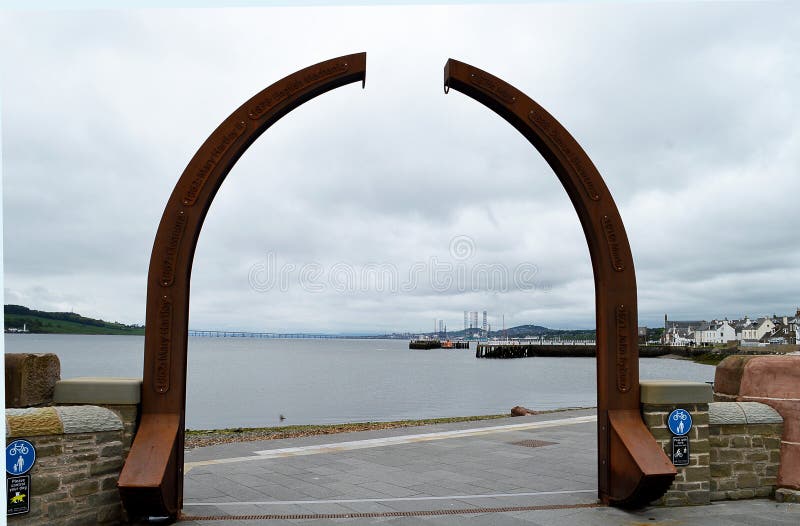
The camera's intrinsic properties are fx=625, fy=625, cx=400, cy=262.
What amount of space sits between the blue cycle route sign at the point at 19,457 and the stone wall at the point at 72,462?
0.06m

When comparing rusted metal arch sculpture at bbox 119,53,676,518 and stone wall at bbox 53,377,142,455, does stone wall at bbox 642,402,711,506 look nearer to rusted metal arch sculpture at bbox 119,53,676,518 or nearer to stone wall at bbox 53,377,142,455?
rusted metal arch sculpture at bbox 119,53,676,518

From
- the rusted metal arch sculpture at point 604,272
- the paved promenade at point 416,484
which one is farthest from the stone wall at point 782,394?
the rusted metal arch sculpture at point 604,272

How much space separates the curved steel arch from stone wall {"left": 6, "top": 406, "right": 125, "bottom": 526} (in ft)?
0.86

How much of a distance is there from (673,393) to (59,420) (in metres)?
6.75

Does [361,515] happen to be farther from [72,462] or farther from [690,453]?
[690,453]

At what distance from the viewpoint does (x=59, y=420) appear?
6.01 m

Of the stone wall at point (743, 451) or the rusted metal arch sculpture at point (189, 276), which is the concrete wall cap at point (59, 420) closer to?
the rusted metal arch sculpture at point (189, 276)

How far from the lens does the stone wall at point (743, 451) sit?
7.84 meters

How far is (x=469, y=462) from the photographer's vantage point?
10.3 m

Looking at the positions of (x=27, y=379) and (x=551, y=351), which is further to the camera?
(x=551, y=351)

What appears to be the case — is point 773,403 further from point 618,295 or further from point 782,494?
point 618,295

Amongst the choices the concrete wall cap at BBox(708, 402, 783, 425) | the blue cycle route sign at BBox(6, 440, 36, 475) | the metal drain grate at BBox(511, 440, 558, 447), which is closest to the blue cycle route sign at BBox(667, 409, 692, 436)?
the concrete wall cap at BBox(708, 402, 783, 425)

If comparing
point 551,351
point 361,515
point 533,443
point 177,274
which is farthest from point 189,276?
point 551,351

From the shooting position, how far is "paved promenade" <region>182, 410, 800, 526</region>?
275 inches
